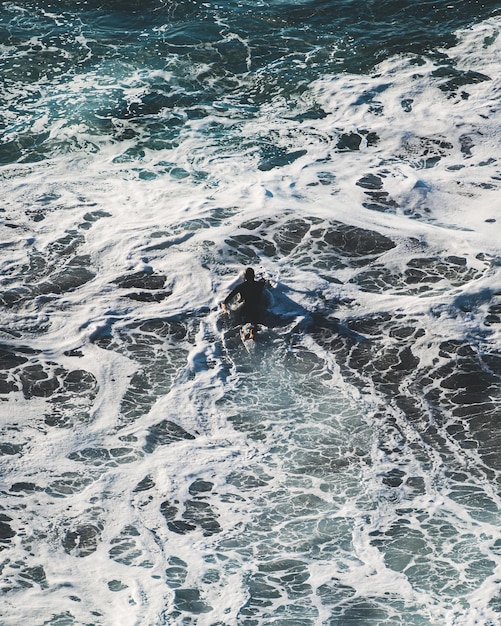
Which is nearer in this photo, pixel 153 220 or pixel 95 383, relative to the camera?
pixel 95 383

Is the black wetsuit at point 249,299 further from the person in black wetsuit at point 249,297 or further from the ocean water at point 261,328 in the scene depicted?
the ocean water at point 261,328

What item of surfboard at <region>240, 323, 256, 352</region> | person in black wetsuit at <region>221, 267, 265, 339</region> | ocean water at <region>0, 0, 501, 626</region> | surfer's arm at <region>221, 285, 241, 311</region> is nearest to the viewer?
ocean water at <region>0, 0, 501, 626</region>

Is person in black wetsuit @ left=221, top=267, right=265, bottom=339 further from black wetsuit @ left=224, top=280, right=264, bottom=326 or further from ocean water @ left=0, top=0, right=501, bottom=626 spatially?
ocean water @ left=0, top=0, right=501, bottom=626

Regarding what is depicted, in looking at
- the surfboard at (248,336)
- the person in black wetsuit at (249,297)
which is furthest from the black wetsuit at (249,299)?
the surfboard at (248,336)

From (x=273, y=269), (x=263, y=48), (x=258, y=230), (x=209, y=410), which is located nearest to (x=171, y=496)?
(x=209, y=410)

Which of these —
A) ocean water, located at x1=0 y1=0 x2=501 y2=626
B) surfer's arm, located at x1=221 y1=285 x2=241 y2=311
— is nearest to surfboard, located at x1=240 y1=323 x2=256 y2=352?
ocean water, located at x1=0 y1=0 x2=501 y2=626

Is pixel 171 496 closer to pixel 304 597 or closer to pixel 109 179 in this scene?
pixel 304 597

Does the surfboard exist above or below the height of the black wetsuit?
below
